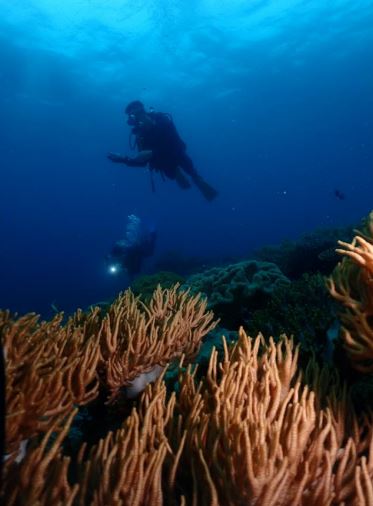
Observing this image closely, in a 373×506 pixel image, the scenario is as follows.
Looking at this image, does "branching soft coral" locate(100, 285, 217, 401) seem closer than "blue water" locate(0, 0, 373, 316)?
Yes

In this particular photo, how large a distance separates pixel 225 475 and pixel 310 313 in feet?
9.89

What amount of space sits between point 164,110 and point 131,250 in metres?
59.0

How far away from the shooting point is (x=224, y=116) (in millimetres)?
80562

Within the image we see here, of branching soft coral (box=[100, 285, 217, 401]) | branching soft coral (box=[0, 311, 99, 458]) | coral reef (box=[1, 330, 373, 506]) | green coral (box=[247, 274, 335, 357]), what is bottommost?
coral reef (box=[1, 330, 373, 506])

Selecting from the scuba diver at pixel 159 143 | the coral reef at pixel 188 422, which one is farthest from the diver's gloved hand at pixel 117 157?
the coral reef at pixel 188 422

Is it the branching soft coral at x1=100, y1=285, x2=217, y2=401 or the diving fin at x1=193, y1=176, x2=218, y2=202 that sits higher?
the diving fin at x1=193, y1=176, x2=218, y2=202

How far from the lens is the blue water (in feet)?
137

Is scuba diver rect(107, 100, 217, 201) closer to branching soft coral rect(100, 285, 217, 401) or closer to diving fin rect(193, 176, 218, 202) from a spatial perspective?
diving fin rect(193, 176, 218, 202)

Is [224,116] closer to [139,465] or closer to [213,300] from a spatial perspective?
[213,300]

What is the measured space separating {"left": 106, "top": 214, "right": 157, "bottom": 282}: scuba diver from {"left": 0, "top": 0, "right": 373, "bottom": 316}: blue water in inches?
326

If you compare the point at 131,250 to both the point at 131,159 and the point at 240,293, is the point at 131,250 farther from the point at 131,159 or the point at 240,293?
the point at 240,293

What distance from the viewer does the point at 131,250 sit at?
17484 millimetres

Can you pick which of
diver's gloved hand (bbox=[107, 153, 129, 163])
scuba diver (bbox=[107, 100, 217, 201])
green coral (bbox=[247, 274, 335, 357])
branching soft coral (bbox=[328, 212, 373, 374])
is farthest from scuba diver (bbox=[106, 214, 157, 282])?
branching soft coral (bbox=[328, 212, 373, 374])

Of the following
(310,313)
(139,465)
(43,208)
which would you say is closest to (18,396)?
(139,465)
